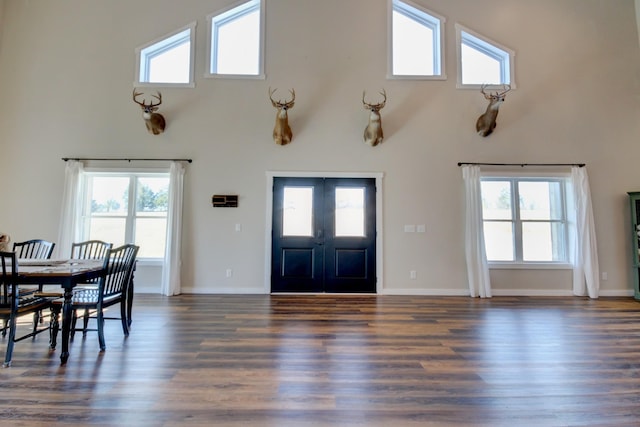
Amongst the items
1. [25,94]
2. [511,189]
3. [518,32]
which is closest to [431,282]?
[511,189]

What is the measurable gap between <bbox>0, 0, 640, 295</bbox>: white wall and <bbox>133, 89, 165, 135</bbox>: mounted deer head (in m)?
0.17

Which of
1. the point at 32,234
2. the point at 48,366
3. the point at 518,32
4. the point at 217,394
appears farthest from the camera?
the point at 518,32

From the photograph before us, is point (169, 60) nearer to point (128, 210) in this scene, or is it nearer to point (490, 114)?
point (128, 210)

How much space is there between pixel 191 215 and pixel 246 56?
123 inches

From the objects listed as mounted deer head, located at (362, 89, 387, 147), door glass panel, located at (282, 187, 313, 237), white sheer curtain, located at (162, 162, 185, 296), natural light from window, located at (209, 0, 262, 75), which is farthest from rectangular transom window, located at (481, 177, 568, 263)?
white sheer curtain, located at (162, 162, 185, 296)

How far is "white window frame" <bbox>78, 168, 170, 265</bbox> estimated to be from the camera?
17.6 feet

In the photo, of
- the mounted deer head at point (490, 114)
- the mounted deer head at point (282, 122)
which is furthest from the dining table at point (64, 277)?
the mounted deer head at point (490, 114)

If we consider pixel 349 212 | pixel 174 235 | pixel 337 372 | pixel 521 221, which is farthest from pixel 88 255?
pixel 521 221

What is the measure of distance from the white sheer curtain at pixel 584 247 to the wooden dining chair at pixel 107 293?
22.2 ft

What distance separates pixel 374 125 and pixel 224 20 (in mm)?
3546

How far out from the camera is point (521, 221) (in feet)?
18.0

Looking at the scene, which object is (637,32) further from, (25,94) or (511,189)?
(25,94)

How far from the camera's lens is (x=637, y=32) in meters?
5.56

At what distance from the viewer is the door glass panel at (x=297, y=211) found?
5.43 metres
